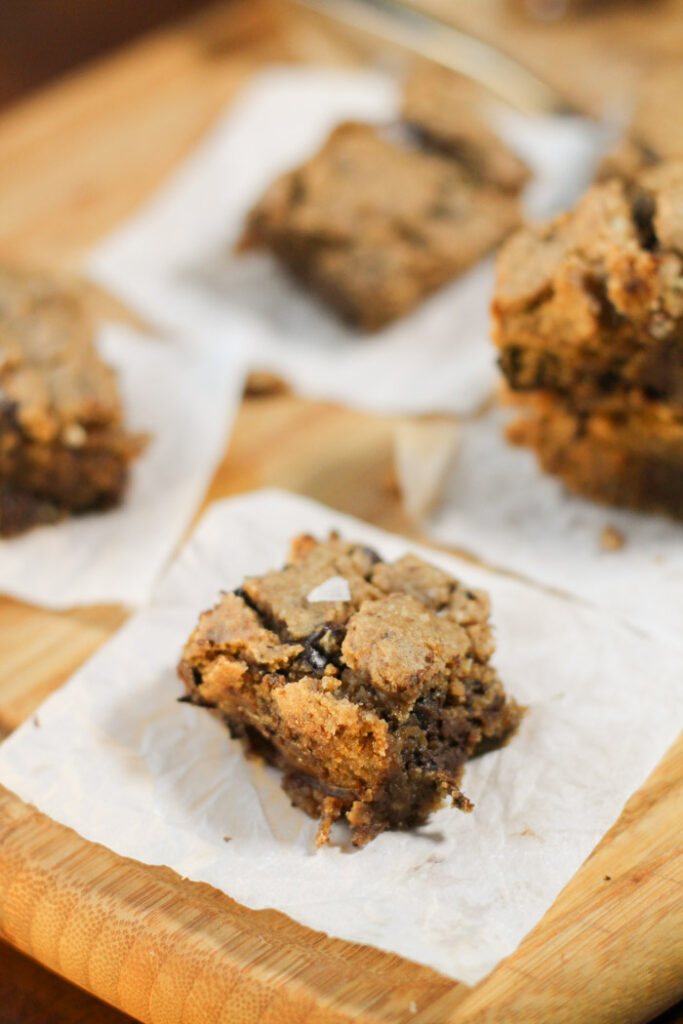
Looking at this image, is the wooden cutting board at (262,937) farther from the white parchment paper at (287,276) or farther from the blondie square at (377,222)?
the blondie square at (377,222)

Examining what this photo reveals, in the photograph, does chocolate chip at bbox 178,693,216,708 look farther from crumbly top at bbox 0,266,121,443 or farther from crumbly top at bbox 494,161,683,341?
crumbly top at bbox 494,161,683,341

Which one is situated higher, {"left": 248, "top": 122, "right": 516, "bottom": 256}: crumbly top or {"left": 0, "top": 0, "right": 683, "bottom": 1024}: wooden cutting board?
{"left": 248, "top": 122, "right": 516, "bottom": 256}: crumbly top

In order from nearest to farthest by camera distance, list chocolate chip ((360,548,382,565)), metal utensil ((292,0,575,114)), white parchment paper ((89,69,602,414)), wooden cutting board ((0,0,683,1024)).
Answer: wooden cutting board ((0,0,683,1024)), chocolate chip ((360,548,382,565)), white parchment paper ((89,69,602,414)), metal utensil ((292,0,575,114))

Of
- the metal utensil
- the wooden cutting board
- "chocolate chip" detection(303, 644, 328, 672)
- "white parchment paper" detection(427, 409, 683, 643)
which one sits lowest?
"white parchment paper" detection(427, 409, 683, 643)

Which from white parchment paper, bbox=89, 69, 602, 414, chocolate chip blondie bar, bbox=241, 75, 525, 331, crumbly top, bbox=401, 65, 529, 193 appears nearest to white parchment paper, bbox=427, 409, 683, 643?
white parchment paper, bbox=89, 69, 602, 414

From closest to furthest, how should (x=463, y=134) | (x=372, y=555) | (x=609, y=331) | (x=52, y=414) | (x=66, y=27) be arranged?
1. (x=372, y=555)
2. (x=609, y=331)
3. (x=52, y=414)
4. (x=463, y=134)
5. (x=66, y=27)

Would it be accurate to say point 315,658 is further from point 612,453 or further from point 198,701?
point 612,453

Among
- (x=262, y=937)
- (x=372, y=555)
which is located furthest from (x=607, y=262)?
(x=262, y=937)
